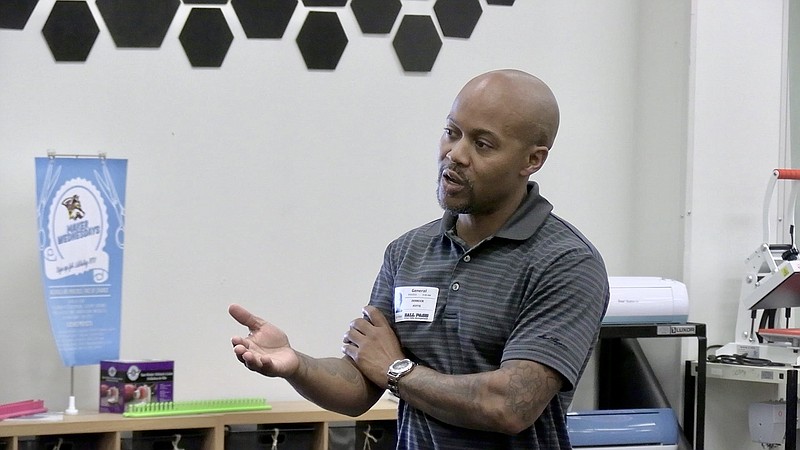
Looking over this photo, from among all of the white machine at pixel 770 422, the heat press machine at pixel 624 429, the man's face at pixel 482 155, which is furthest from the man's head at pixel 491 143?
the white machine at pixel 770 422

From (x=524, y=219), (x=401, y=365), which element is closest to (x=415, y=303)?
(x=401, y=365)

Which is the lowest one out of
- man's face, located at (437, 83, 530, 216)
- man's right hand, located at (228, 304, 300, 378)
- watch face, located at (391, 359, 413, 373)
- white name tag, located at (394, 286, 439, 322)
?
watch face, located at (391, 359, 413, 373)

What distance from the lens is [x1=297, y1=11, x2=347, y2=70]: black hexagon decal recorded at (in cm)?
381

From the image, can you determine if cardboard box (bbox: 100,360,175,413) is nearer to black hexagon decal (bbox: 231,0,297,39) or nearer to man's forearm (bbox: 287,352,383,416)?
black hexagon decal (bbox: 231,0,297,39)

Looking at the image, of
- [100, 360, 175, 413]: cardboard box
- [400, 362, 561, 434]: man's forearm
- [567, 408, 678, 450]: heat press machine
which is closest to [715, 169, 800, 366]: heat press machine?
[567, 408, 678, 450]: heat press machine

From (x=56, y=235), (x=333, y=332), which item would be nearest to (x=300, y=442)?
(x=333, y=332)

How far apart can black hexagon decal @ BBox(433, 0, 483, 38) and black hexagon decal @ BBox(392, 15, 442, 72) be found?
0.05 metres

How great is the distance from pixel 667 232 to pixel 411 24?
51.3 inches

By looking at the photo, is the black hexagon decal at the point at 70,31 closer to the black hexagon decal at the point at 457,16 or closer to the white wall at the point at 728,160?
the black hexagon decal at the point at 457,16

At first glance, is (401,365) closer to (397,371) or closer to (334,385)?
(397,371)

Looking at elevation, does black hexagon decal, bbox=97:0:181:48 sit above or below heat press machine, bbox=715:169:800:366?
above

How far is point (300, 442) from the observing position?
137 inches

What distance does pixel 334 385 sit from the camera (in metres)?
1.78

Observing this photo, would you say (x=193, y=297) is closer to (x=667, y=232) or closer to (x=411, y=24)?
(x=411, y=24)
